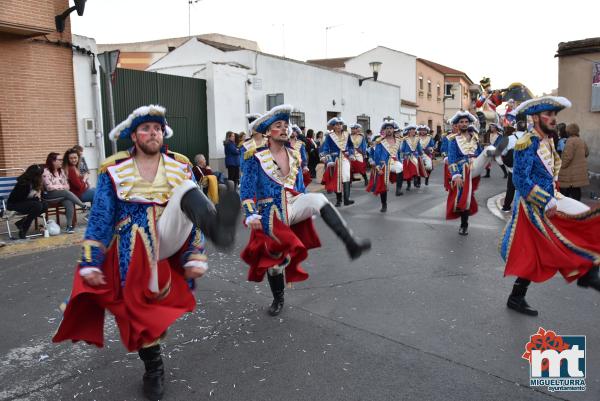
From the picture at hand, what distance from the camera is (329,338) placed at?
4.24m

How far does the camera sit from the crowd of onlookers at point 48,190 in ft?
28.3

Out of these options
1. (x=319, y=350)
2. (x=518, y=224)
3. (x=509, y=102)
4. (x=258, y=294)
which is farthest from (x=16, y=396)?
(x=509, y=102)

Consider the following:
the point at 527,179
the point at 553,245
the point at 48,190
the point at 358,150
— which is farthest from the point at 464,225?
the point at 48,190

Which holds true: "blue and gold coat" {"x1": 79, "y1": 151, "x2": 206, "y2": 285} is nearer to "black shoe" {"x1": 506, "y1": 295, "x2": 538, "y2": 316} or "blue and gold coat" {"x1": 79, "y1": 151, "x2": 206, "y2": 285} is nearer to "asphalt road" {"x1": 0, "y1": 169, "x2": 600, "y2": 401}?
"asphalt road" {"x1": 0, "y1": 169, "x2": 600, "y2": 401}

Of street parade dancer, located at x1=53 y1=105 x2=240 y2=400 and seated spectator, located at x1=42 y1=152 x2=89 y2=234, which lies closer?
street parade dancer, located at x1=53 y1=105 x2=240 y2=400

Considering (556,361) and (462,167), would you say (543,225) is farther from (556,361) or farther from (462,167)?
(462,167)

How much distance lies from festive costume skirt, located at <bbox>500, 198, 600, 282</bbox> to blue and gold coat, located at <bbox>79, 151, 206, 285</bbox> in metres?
3.09

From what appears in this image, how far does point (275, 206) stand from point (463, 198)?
4.67 m

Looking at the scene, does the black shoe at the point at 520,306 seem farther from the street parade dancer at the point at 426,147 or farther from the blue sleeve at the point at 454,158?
the street parade dancer at the point at 426,147

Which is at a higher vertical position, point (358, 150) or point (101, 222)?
point (358, 150)

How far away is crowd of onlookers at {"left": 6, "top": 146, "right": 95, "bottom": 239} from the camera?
28.3 feet

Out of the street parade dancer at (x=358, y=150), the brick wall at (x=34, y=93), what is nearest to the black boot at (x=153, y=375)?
the brick wall at (x=34, y=93)

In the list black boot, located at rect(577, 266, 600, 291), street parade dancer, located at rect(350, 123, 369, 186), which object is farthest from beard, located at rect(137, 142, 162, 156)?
street parade dancer, located at rect(350, 123, 369, 186)

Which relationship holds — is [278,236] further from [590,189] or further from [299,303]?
[590,189]
